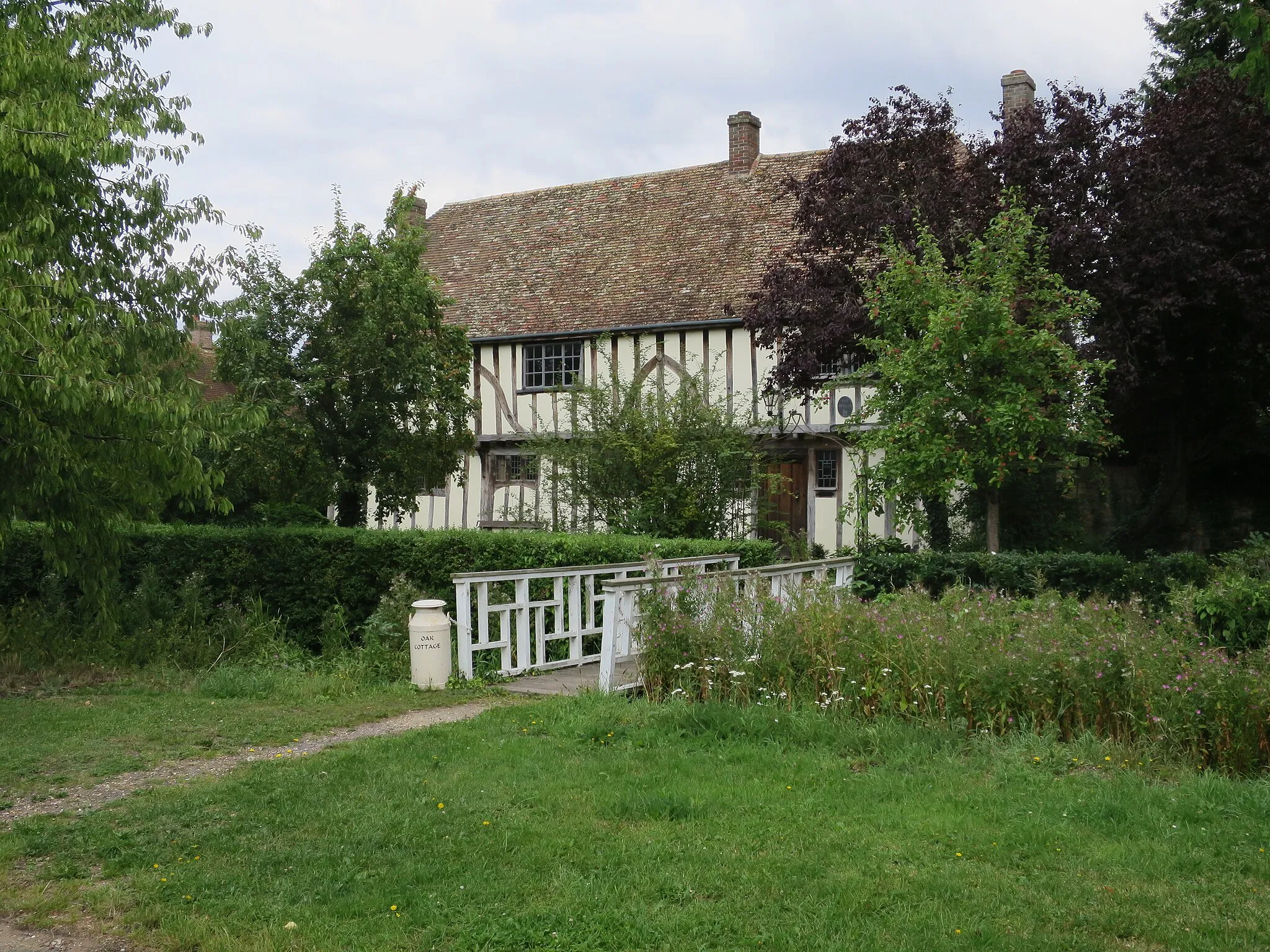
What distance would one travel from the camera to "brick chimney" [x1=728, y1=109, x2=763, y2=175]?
23.2 meters

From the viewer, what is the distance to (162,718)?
866 cm

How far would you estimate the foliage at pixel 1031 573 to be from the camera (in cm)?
1236

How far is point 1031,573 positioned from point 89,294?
9.71 m

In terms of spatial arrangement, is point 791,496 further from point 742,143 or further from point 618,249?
point 742,143

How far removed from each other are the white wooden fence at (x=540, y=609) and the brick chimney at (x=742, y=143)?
44.6 ft

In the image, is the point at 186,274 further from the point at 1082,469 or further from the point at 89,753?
the point at 1082,469

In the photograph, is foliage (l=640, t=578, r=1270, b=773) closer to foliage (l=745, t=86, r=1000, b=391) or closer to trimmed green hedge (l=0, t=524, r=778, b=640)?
trimmed green hedge (l=0, t=524, r=778, b=640)

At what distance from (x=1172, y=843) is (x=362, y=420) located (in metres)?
11.7

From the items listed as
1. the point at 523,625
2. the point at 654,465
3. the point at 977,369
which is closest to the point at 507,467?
the point at 654,465

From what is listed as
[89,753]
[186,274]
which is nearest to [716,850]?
[89,753]

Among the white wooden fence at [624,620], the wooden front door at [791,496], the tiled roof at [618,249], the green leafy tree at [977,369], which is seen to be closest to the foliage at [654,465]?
the green leafy tree at [977,369]

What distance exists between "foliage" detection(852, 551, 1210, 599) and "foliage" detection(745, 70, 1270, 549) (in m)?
3.76

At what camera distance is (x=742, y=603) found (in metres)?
8.45

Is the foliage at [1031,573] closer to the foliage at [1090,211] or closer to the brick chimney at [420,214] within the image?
the foliage at [1090,211]
